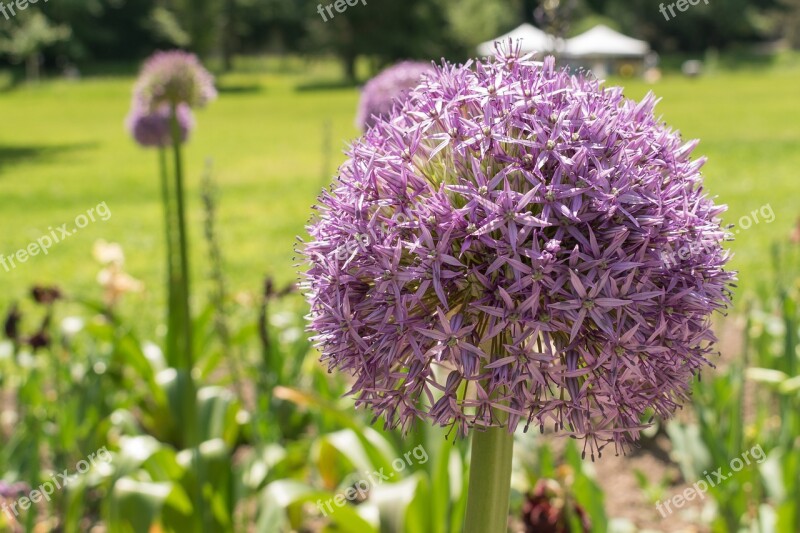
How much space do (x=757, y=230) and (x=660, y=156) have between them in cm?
1002

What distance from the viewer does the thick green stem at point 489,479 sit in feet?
5.30

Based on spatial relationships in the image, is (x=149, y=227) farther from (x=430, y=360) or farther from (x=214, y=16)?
(x=214, y=16)

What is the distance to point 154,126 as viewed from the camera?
5.34 meters

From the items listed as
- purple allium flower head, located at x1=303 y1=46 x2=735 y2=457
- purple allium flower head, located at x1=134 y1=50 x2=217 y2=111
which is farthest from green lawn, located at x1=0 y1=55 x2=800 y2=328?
purple allium flower head, located at x1=134 y1=50 x2=217 y2=111

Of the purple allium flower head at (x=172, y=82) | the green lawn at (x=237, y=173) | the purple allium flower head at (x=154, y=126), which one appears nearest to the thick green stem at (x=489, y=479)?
the green lawn at (x=237, y=173)

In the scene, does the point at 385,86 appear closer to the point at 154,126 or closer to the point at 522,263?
the point at 154,126

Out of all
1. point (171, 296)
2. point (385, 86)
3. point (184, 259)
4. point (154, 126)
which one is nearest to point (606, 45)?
point (385, 86)

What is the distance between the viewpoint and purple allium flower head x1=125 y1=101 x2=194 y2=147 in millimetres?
5254

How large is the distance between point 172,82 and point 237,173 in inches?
579

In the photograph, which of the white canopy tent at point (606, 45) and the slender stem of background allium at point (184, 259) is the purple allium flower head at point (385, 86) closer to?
the slender stem of background allium at point (184, 259)

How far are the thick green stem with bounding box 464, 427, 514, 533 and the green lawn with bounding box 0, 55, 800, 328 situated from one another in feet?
2.29

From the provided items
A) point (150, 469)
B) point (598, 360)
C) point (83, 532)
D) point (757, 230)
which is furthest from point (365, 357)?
point (757, 230)

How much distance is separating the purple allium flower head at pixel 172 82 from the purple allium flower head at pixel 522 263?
7.32 feet

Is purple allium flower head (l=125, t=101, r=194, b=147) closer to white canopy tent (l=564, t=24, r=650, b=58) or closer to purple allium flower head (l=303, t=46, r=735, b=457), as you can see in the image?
purple allium flower head (l=303, t=46, r=735, b=457)
